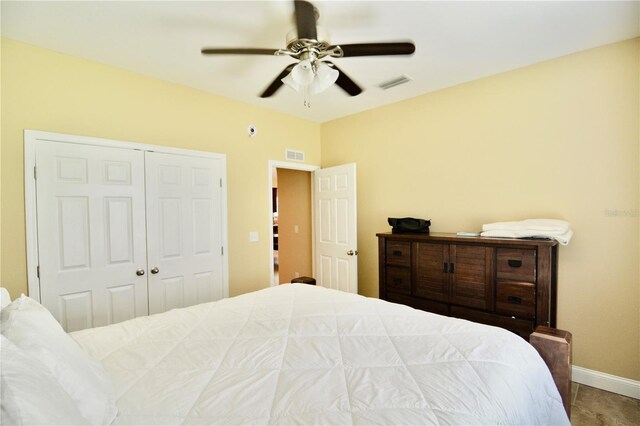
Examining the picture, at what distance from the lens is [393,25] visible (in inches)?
82.7

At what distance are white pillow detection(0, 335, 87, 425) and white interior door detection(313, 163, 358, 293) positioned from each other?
309 cm

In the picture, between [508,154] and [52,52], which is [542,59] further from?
[52,52]

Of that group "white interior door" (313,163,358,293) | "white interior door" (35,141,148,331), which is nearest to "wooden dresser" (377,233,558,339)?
"white interior door" (313,163,358,293)

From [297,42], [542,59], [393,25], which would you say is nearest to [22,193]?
[297,42]

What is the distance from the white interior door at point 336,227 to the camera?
12.2ft

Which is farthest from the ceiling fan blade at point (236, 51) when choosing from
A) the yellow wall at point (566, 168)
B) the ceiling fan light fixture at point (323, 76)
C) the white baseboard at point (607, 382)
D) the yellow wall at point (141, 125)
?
the white baseboard at point (607, 382)

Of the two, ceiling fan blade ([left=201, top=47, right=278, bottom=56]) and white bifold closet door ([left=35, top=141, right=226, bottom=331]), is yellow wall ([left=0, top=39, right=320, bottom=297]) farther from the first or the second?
ceiling fan blade ([left=201, top=47, right=278, bottom=56])

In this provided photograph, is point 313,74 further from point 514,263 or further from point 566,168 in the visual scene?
point 566,168

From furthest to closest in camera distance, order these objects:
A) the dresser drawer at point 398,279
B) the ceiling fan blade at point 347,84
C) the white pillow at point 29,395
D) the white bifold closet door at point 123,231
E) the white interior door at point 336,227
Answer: the white interior door at point 336,227
the dresser drawer at point 398,279
the white bifold closet door at point 123,231
the ceiling fan blade at point 347,84
the white pillow at point 29,395

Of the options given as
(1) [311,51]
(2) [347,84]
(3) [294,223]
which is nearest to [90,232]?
(1) [311,51]

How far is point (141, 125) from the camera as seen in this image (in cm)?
280

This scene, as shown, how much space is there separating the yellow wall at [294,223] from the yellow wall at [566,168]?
191 cm

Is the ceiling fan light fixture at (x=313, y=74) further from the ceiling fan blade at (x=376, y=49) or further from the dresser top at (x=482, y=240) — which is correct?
the dresser top at (x=482, y=240)

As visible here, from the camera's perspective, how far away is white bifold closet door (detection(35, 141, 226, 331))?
7.69ft
